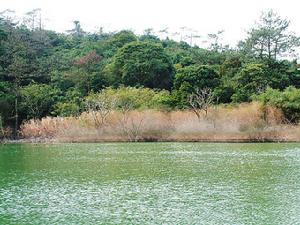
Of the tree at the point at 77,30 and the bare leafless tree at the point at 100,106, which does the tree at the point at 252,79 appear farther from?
the tree at the point at 77,30

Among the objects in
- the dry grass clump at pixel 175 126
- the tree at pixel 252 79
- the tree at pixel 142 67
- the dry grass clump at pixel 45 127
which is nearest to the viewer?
the dry grass clump at pixel 175 126

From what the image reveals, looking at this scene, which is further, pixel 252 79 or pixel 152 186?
pixel 252 79

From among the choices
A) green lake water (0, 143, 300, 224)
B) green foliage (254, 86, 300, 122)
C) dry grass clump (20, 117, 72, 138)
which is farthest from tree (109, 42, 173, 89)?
green lake water (0, 143, 300, 224)

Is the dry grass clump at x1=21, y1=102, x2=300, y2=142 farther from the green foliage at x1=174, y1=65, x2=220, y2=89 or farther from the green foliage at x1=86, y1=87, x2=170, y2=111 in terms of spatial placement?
the green foliage at x1=174, y1=65, x2=220, y2=89

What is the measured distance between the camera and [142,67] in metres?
39.2

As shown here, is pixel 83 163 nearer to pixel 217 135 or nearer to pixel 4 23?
pixel 217 135

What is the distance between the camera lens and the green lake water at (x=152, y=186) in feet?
34.7

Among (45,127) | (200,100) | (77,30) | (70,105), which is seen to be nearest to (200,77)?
(200,100)

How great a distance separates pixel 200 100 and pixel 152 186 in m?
19.4

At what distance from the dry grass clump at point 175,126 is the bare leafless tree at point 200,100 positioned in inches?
18.9

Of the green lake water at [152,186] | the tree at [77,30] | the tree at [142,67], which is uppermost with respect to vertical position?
the tree at [77,30]

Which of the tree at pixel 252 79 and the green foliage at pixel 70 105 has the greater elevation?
the tree at pixel 252 79

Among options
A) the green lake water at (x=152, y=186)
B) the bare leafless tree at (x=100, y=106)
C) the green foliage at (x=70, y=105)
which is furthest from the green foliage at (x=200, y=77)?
the green lake water at (x=152, y=186)

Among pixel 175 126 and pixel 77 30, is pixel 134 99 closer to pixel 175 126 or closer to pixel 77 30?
pixel 175 126
